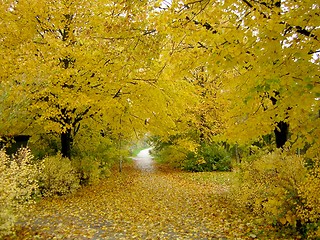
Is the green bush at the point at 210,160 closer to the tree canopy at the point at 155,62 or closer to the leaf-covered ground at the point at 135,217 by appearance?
the leaf-covered ground at the point at 135,217

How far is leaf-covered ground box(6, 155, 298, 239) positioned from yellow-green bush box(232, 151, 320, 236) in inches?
26.9

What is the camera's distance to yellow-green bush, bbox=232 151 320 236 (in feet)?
16.0

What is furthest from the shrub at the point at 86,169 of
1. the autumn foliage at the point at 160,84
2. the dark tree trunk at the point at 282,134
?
the dark tree trunk at the point at 282,134

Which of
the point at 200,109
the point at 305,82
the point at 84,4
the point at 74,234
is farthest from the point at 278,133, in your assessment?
the point at 200,109

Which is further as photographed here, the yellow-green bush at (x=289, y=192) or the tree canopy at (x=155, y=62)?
the yellow-green bush at (x=289, y=192)

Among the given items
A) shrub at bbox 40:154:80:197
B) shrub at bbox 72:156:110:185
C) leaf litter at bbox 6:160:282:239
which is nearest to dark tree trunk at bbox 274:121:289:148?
leaf litter at bbox 6:160:282:239

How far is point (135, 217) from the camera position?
7.71 m

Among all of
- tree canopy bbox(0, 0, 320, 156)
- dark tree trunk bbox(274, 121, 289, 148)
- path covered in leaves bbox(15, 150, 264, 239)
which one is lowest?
path covered in leaves bbox(15, 150, 264, 239)

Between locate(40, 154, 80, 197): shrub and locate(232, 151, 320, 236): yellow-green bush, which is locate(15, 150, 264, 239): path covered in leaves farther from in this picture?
locate(232, 151, 320, 236): yellow-green bush

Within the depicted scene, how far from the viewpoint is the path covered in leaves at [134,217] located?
20.0 feet

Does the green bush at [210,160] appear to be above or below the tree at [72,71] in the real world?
below

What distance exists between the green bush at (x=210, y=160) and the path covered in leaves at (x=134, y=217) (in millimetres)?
6947

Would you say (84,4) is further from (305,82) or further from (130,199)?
(305,82)

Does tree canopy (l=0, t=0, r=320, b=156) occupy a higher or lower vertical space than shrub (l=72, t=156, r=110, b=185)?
higher
